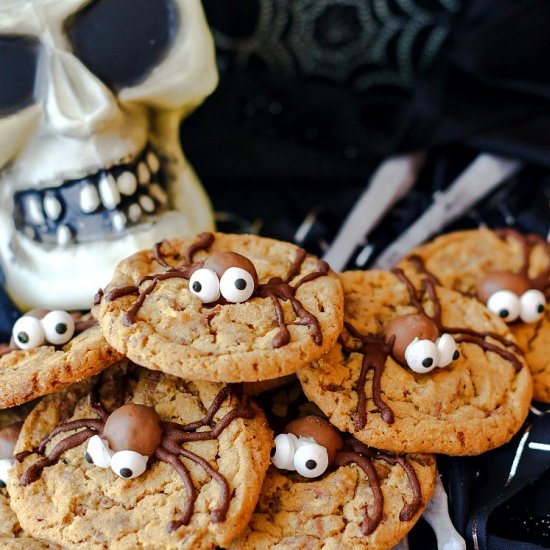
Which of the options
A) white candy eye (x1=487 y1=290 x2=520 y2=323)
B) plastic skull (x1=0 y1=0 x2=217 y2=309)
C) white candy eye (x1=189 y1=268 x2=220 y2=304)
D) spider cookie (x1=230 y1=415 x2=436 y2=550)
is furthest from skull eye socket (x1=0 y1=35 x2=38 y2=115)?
white candy eye (x1=487 y1=290 x2=520 y2=323)

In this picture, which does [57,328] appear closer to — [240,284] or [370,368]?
[240,284]

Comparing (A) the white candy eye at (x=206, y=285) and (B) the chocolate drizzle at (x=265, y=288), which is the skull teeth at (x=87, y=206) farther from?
(A) the white candy eye at (x=206, y=285)

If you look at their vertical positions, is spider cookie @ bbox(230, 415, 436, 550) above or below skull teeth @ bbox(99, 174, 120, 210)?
below

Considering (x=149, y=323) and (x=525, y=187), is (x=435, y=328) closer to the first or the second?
(x=149, y=323)

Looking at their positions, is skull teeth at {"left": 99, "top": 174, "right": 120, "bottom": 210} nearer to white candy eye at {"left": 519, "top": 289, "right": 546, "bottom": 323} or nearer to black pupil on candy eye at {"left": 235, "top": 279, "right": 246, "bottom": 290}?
black pupil on candy eye at {"left": 235, "top": 279, "right": 246, "bottom": 290}

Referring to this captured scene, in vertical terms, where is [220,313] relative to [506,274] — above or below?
above

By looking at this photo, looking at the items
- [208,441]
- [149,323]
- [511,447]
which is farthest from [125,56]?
[511,447]

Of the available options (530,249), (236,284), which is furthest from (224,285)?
(530,249)
